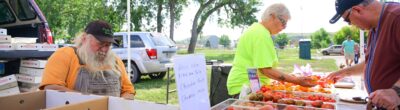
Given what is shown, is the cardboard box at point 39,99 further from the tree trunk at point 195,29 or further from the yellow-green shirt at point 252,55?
the tree trunk at point 195,29

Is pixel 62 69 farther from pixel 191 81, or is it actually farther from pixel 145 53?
pixel 145 53

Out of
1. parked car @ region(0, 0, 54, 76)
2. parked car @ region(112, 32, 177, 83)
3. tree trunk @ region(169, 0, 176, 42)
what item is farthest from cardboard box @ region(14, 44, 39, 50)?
tree trunk @ region(169, 0, 176, 42)

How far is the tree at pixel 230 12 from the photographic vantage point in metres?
27.8

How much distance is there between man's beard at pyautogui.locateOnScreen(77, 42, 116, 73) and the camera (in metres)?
2.63

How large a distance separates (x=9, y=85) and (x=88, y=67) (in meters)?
1.58

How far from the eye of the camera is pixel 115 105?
1734 mm

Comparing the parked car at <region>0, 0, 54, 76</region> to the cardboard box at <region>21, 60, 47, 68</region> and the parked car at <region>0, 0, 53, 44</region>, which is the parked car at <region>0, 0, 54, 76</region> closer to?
the parked car at <region>0, 0, 53, 44</region>

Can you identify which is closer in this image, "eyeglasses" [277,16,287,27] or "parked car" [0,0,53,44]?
"eyeglasses" [277,16,287,27]

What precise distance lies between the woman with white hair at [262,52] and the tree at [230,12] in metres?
24.4

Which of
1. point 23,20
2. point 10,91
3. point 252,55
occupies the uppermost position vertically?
point 23,20

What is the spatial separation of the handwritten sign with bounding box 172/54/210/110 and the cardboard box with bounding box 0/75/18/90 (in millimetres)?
2840

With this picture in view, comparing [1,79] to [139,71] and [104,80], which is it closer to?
[104,80]

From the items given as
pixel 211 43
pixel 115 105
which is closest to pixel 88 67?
pixel 115 105

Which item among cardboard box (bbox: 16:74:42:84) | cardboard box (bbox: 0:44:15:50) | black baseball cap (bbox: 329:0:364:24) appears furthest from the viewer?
cardboard box (bbox: 16:74:42:84)
